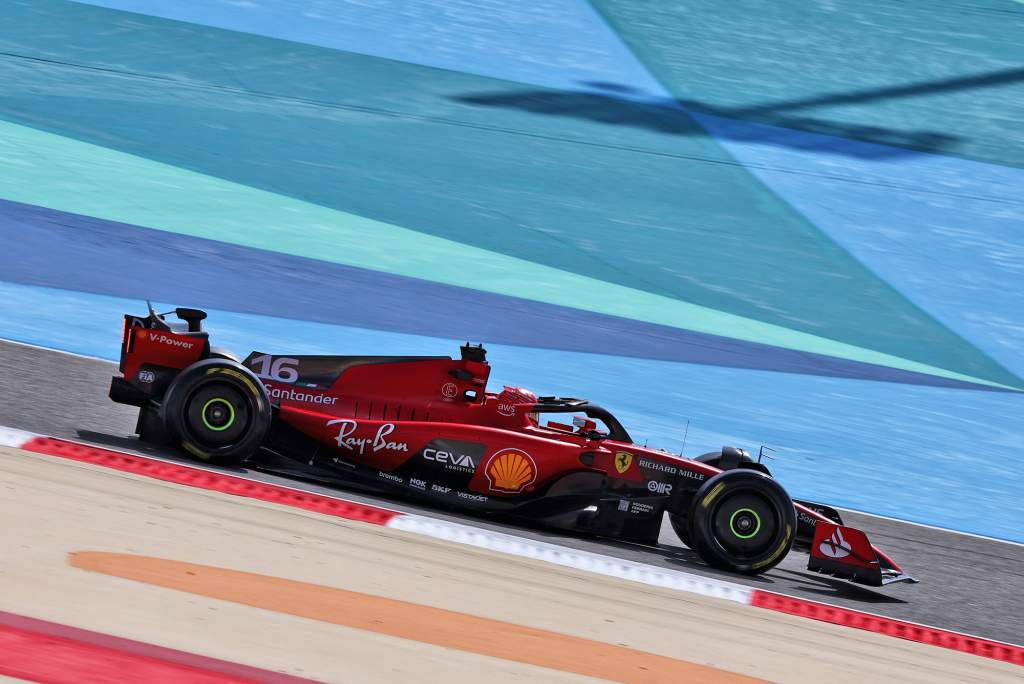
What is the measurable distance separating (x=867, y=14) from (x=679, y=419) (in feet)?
42.1

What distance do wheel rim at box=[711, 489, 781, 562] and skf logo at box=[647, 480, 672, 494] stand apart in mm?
285

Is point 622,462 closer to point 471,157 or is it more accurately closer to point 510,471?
point 510,471

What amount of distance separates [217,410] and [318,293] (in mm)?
4171

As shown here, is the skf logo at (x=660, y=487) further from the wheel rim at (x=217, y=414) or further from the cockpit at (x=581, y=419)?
the wheel rim at (x=217, y=414)

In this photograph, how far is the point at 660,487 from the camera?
23.5ft

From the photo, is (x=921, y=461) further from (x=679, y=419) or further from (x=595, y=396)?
(x=595, y=396)

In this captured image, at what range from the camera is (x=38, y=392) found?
25.8ft

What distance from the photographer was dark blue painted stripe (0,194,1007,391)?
1046 cm

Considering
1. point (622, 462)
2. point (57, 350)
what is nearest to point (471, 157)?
point (57, 350)

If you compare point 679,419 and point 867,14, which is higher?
point 867,14

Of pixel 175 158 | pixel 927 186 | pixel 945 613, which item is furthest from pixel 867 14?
pixel 945 613

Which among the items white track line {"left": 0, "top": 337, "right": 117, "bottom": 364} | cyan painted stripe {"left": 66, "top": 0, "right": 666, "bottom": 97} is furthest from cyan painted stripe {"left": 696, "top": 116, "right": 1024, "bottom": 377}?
white track line {"left": 0, "top": 337, "right": 117, "bottom": 364}

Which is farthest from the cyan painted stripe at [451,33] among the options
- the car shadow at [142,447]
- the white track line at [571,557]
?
the white track line at [571,557]

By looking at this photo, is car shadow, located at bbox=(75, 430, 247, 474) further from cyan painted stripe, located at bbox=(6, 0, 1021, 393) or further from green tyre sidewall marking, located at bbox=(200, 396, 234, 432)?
cyan painted stripe, located at bbox=(6, 0, 1021, 393)
